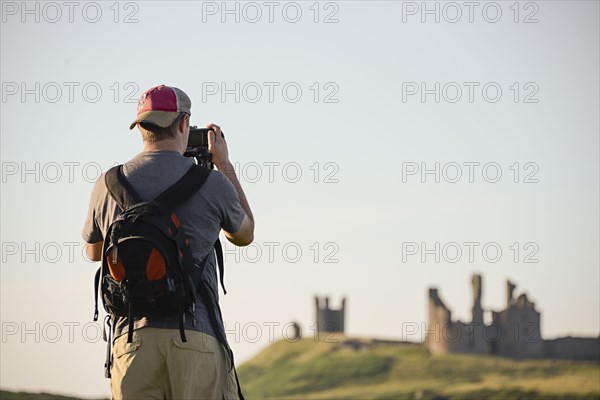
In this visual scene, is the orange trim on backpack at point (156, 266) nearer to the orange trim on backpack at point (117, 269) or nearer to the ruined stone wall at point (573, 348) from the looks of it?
the orange trim on backpack at point (117, 269)

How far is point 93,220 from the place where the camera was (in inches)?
250

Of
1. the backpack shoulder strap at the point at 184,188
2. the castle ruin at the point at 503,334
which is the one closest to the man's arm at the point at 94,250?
the backpack shoulder strap at the point at 184,188

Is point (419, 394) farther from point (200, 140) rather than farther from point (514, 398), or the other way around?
point (200, 140)

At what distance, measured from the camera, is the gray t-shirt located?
6.11 metres

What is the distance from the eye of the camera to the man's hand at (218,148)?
6605 millimetres

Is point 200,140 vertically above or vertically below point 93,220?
above

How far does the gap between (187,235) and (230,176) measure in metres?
0.54

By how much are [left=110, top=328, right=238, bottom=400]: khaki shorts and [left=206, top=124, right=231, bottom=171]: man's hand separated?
3.19 feet

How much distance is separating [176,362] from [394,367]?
88142mm

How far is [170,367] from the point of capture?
6027mm

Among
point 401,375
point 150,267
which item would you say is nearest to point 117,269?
point 150,267

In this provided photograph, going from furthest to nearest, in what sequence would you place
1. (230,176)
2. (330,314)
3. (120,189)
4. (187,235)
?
(330,314) < (230,176) < (120,189) < (187,235)

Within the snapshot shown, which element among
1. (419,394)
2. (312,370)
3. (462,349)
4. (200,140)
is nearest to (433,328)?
(462,349)

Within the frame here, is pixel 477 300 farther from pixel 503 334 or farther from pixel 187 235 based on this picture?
pixel 187 235
